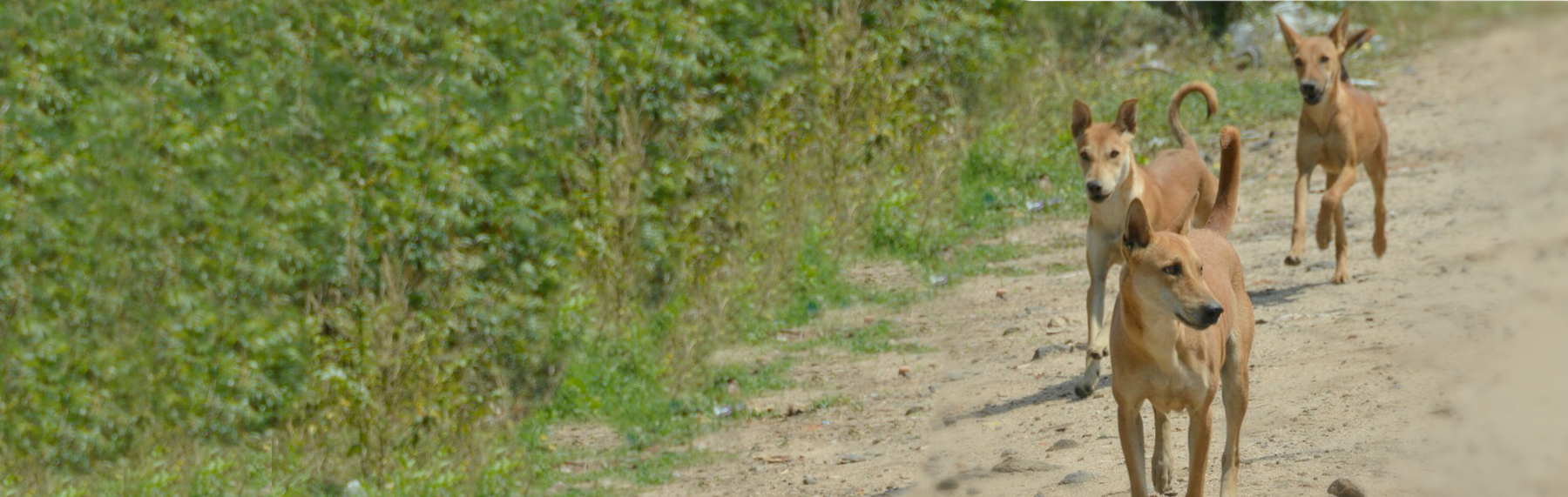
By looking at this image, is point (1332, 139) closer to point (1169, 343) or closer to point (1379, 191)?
point (1379, 191)

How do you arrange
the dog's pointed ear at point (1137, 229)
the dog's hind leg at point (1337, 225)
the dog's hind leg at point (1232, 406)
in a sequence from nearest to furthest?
the dog's pointed ear at point (1137, 229)
the dog's hind leg at point (1232, 406)
the dog's hind leg at point (1337, 225)

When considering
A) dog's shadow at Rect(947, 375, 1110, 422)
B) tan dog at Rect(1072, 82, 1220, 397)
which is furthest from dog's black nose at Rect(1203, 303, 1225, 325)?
dog's shadow at Rect(947, 375, 1110, 422)

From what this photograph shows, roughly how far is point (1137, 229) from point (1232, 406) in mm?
785

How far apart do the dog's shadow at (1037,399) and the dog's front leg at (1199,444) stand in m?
2.17

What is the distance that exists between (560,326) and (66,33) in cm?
439

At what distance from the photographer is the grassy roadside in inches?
313

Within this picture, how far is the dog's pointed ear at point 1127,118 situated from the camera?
7.60 m

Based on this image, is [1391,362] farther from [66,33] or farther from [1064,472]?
[66,33]

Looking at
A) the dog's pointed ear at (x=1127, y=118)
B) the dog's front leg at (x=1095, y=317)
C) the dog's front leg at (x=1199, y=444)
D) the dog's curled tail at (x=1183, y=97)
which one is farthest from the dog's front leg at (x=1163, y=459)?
the dog's curled tail at (x=1183, y=97)

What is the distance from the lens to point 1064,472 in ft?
19.4

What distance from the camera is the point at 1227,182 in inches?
228

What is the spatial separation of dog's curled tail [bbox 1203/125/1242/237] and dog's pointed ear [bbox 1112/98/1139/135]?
1.79 m

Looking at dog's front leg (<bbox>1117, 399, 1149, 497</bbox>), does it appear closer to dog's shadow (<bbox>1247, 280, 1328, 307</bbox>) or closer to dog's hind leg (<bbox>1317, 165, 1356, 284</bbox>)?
dog's shadow (<bbox>1247, 280, 1328, 307</bbox>)

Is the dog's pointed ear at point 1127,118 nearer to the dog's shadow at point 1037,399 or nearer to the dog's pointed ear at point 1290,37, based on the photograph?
the dog's shadow at point 1037,399
